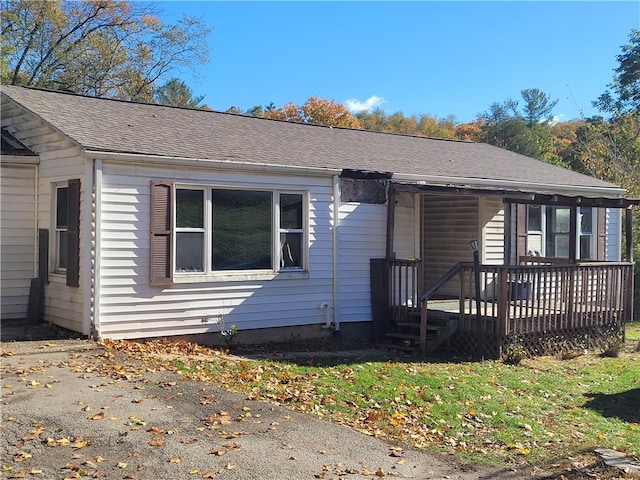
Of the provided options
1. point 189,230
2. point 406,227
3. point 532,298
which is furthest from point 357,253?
point 189,230

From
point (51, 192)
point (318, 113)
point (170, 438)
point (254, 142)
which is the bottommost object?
point (170, 438)

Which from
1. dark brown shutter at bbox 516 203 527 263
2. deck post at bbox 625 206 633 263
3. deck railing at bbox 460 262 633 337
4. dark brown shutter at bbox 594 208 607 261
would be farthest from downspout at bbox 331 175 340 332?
dark brown shutter at bbox 594 208 607 261

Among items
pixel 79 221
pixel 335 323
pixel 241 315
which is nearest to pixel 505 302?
pixel 335 323

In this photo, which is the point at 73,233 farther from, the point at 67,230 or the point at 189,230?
the point at 189,230

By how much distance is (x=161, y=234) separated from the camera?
1040cm

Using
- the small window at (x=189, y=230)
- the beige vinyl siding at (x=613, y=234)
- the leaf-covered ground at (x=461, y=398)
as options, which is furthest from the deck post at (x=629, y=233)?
the small window at (x=189, y=230)

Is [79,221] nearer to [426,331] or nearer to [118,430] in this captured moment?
[118,430]

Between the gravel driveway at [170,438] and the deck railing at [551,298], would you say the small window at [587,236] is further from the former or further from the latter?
the gravel driveway at [170,438]

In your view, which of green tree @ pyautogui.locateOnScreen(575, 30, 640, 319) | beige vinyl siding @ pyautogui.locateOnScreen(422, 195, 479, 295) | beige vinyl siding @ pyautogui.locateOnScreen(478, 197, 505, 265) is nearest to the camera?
beige vinyl siding @ pyautogui.locateOnScreen(478, 197, 505, 265)

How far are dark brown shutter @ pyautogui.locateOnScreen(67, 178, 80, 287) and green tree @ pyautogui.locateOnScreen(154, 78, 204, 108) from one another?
107 feet

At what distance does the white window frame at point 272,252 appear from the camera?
1078 centimetres

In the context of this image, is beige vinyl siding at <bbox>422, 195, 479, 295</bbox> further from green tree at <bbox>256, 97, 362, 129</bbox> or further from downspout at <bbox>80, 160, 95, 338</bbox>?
green tree at <bbox>256, 97, 362, 129</bbox>

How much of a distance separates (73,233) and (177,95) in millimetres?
35866

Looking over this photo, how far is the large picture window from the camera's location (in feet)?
35.7
